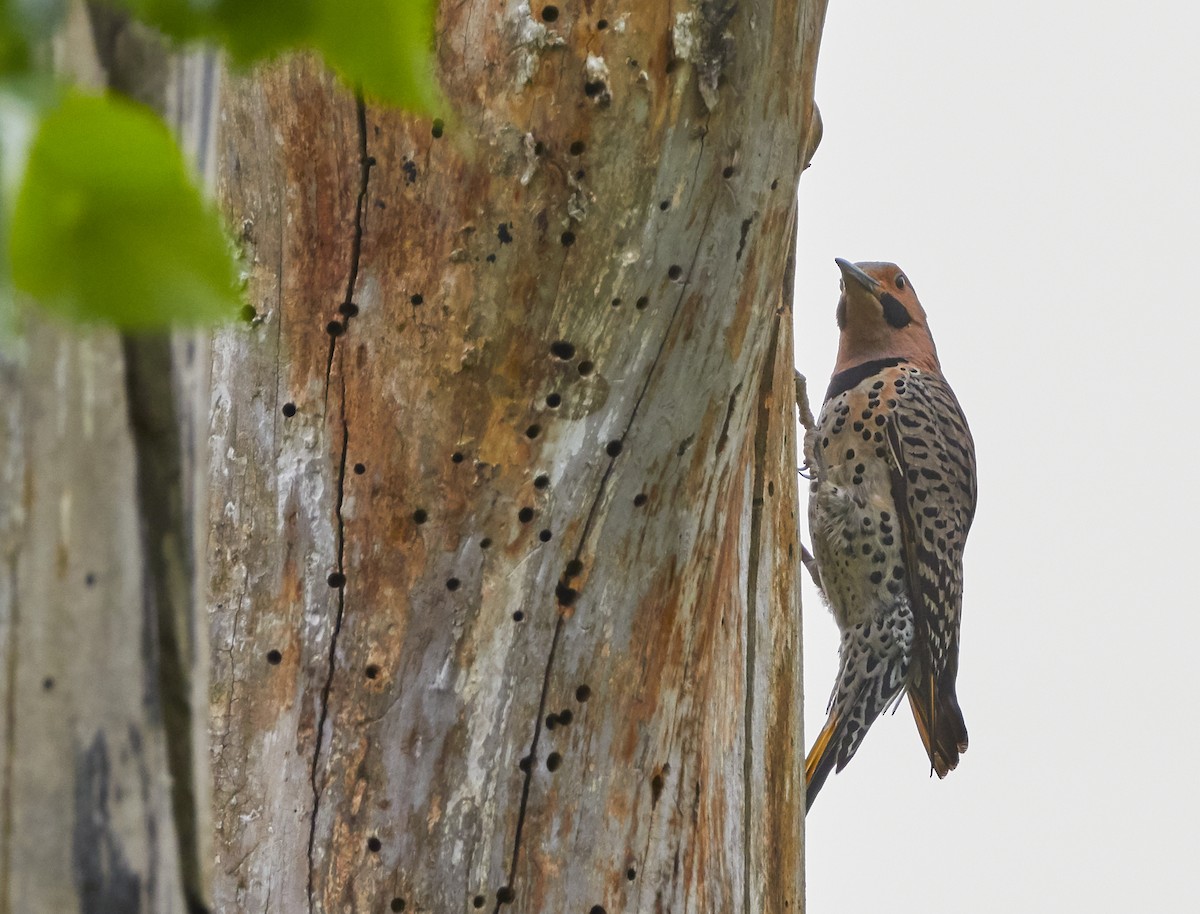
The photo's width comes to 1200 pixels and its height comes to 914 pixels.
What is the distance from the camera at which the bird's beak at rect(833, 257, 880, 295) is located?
4938 millimetres

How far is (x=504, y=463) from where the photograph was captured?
78.5 inches

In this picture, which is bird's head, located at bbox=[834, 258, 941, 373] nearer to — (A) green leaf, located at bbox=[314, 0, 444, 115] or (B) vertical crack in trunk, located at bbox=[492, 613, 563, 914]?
(B) vertical crack in trunk, located at bbox=[492, 613, 563, 914]

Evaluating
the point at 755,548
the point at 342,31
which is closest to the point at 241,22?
the point at 342,31

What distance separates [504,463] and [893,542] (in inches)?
117

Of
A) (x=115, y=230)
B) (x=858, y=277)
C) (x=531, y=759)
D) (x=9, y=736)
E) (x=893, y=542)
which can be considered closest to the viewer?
(x=115, y=230)

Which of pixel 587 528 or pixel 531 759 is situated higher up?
pixel 587 528

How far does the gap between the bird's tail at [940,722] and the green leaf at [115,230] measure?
450 centimetres

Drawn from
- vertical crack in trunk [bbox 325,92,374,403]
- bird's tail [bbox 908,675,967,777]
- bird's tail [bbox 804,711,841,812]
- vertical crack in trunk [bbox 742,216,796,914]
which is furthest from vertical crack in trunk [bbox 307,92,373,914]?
bird's tail [bbox 908,675,967,777]

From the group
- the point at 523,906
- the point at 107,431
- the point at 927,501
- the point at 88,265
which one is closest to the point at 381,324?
the point at 523,906

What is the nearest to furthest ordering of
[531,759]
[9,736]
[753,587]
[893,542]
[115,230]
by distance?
1. [115,230]
2. [9,736]
3. [531,759]
4. [753,587]
5. [893,542]

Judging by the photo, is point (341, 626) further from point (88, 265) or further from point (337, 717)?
point (88, 265)

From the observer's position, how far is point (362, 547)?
79.3 inches

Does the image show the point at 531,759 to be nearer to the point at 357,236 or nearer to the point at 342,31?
the point at 357,236

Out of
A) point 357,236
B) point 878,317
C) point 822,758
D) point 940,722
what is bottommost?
point 822,758
